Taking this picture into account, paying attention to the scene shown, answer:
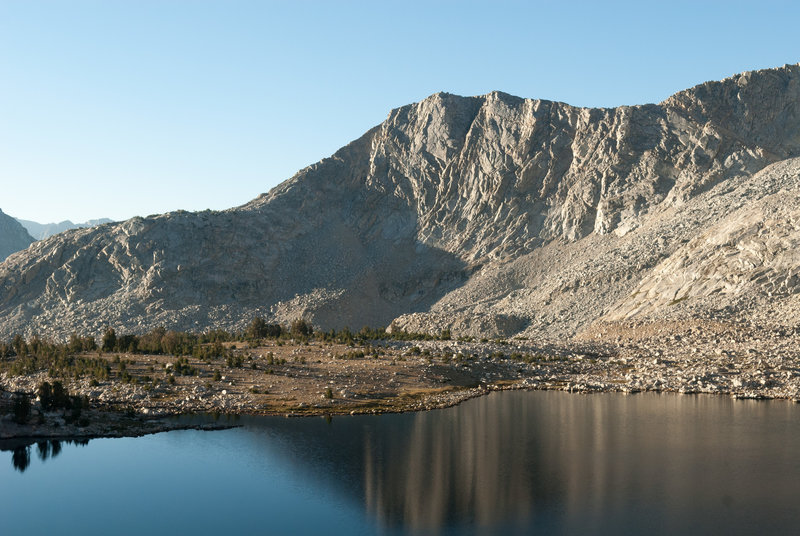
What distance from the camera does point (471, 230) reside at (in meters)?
104

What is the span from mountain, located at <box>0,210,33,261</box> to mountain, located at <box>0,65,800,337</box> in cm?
7883

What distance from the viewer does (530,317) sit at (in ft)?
262

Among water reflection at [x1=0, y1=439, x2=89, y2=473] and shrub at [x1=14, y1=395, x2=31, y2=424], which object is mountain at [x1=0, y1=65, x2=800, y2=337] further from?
water reflection at [x1=0, y1=439, x2=89, y2=473]

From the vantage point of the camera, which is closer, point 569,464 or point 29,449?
point 569,464

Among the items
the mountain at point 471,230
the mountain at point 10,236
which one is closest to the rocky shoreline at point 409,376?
the mountain at point 471,230

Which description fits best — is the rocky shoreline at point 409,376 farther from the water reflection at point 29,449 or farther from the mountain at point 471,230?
the mountain at point 471,230

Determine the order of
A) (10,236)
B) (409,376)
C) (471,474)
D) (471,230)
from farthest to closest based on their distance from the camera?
1. (10,236)
2. (471,230)
3. (409,376)
4. (471,474)

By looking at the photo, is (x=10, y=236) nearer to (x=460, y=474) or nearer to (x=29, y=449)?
(x=29, y=449)

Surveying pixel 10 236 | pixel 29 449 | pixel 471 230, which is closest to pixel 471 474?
pixel 29 449

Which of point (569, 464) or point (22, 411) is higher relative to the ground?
point (22, 411)

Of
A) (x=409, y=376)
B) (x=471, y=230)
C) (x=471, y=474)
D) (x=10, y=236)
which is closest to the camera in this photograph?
(x=471, y=474)

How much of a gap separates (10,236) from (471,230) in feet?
423

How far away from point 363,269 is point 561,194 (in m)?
28.9

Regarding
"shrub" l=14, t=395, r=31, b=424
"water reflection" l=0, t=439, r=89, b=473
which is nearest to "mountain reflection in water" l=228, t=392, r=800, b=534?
"water reflection" l=0, t=439, r=89, b=473
